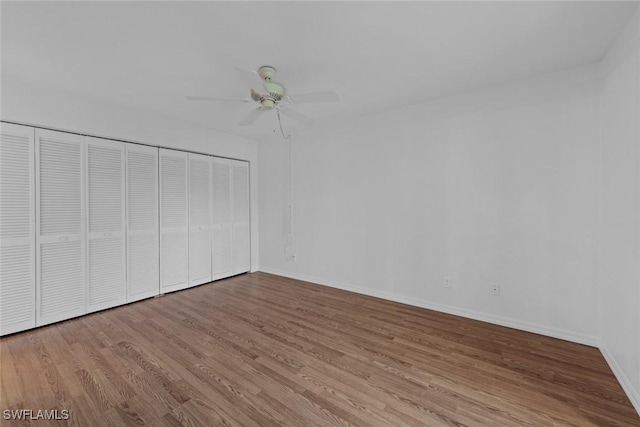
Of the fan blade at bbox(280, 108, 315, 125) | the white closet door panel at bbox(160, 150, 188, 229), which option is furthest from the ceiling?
the white closet door panel at bbox(160, 150, 188, 229)

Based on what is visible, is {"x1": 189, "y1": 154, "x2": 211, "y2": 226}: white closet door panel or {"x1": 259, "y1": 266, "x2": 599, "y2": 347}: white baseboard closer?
{"x1": 259, "y1": 266, "x2": 599, "y2": 347}: white baseboard

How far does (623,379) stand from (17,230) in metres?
5.21

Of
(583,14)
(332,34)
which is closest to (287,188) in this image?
(332,34)

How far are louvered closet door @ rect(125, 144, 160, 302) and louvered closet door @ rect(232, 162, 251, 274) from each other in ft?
4.15

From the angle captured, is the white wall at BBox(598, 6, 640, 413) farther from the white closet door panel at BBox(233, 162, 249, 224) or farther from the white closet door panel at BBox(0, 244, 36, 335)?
the white closet door panel at BBox(0, 244, 36, 335)

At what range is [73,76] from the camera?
2.51 m

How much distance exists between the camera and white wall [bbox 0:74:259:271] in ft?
8.39

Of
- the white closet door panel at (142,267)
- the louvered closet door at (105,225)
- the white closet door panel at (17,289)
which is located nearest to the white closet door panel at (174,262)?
the white closet door panel at (142,267)

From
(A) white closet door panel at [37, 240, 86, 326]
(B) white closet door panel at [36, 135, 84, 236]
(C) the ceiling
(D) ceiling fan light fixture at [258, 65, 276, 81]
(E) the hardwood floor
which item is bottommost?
(E) the hardwood floor

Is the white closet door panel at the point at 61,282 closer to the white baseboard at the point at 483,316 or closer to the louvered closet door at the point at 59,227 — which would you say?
the louvered closet door at the point at 59,227

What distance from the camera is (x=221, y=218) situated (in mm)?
4426

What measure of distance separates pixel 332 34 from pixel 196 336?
2864mm

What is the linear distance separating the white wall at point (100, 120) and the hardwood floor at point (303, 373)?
7.08ft

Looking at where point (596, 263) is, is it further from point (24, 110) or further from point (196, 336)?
point (24, 110)
